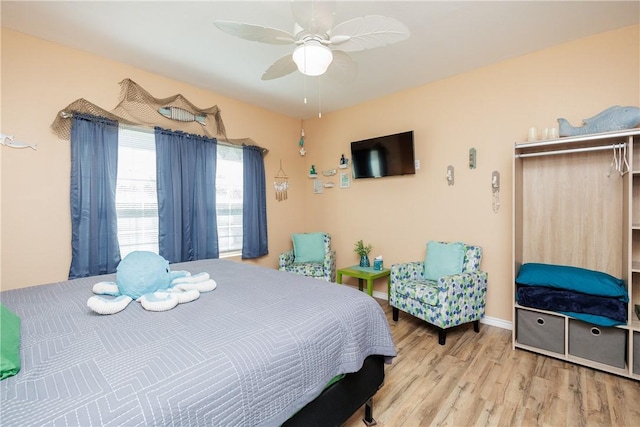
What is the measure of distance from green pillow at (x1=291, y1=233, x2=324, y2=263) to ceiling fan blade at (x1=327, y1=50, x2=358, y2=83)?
92.6 inches

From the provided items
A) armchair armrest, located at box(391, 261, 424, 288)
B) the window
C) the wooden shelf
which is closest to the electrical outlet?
the wooden shelf

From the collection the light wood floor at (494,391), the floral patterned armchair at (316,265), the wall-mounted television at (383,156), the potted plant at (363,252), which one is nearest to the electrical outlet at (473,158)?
the wall-mounted television at (383,156)

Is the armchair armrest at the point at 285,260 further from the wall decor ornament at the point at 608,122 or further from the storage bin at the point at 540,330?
the wall decor ornament at the point at 608,122

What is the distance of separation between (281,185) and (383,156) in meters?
1.64

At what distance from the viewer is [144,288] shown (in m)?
1.58

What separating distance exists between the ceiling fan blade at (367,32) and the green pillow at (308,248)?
268 centimetres

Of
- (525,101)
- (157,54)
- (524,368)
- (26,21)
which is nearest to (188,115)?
(157,54)

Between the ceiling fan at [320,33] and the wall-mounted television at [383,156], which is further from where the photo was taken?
the wall-mounted television at [383,156]

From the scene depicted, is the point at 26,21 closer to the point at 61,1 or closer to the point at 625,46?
the point at 61,1

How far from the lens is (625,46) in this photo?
229 centimetres

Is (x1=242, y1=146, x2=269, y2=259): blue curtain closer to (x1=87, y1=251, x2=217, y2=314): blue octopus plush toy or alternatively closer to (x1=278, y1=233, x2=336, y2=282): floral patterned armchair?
(x1=278, y1=233, x2=336, y2=282): floral patterned armchair

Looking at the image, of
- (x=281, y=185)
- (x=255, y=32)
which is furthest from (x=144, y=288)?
(x=281, y=185)

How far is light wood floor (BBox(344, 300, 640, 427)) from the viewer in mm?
1674

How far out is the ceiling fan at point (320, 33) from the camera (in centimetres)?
146
